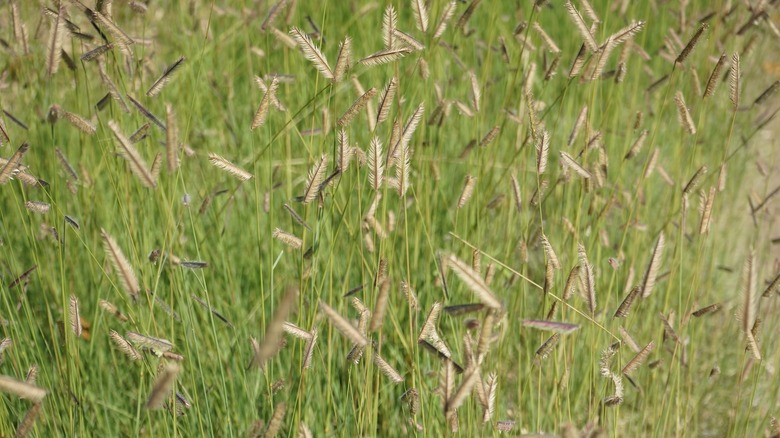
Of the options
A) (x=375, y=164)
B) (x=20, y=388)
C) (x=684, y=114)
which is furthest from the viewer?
(x=684, y=114)

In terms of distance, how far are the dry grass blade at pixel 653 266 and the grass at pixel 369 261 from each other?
0.10 meters

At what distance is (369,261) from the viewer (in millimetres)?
1798

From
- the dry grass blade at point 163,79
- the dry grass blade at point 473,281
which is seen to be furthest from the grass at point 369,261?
the dry grass blade at point 163,79

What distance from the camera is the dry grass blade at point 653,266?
112cm

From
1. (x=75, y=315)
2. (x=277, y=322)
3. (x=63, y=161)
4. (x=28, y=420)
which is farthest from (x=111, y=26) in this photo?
(x=277, y=322)

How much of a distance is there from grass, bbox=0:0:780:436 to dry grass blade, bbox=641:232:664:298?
4.0 inches

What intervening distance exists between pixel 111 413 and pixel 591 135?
45.7 inches

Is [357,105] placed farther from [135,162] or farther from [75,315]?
[75,315]

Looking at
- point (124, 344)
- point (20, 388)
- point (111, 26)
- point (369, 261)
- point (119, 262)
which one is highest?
point (111, 26)

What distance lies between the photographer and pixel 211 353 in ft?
A: 5.54

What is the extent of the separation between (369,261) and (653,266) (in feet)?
2.52

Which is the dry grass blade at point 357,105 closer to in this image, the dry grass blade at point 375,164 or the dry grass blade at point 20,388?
the dry grass blade at point 375,164

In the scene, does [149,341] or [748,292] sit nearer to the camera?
[748,292]

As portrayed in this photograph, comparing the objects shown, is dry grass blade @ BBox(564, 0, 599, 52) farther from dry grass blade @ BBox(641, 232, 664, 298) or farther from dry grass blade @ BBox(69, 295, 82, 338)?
dry grass blade @ BBox(69, 295, 82, 338)
